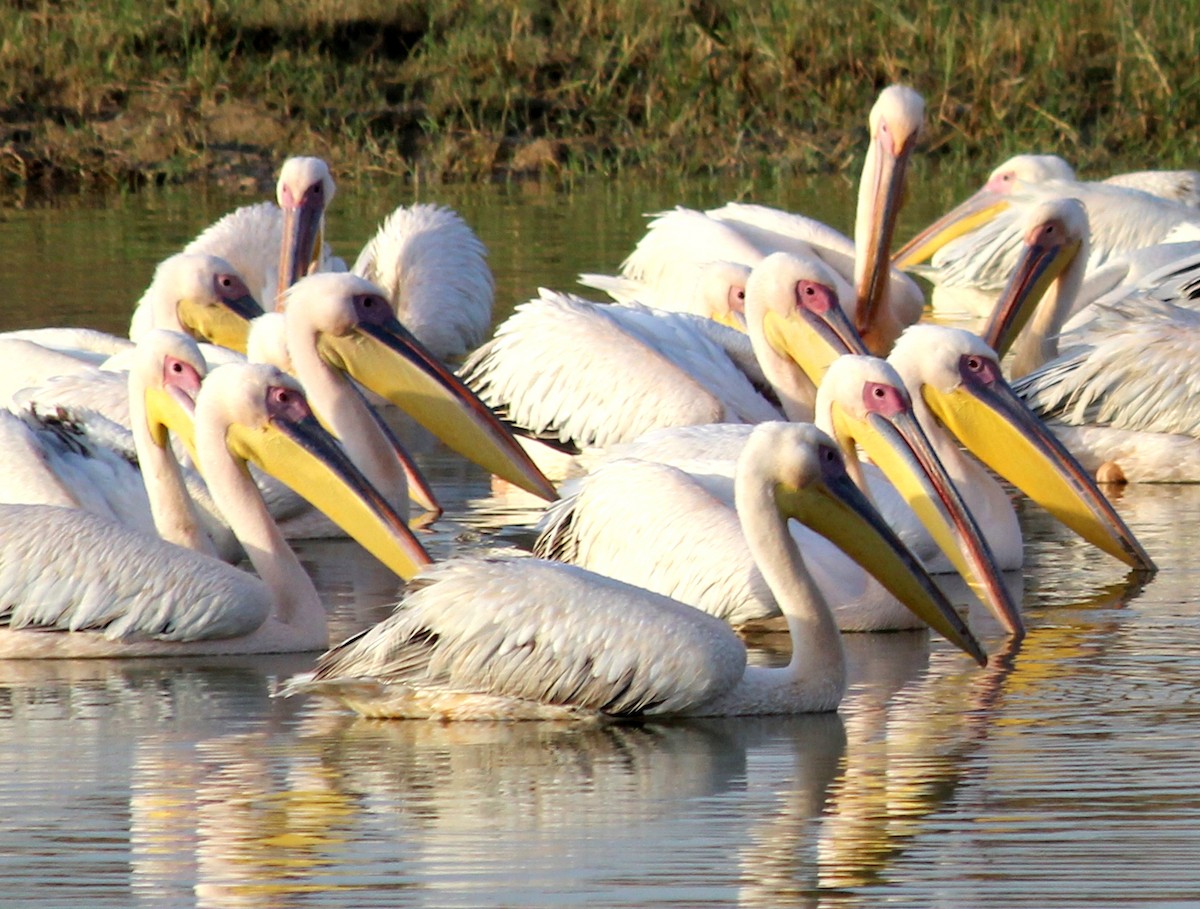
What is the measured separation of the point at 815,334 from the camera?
24.2 feet

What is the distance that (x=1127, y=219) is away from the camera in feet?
34.7

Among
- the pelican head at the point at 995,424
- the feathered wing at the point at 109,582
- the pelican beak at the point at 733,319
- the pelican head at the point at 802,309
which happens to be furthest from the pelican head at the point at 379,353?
the pelican beak at the point at 733,319

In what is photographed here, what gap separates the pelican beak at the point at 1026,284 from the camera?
28.8 feet

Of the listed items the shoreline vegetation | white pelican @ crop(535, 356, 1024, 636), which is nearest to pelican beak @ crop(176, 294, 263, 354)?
white pelican @ crop(535, 356, 1024, 636)

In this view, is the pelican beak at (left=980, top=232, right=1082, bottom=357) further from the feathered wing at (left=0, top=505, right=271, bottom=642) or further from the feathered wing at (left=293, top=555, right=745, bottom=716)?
the feathered wing at (left=293, top=555, right=745, bottom=716)

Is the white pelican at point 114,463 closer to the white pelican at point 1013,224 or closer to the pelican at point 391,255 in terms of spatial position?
the pelican at point 391,255

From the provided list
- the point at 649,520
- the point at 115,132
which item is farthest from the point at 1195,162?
the point at 649,520

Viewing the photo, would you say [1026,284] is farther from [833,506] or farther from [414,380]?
[833,506]

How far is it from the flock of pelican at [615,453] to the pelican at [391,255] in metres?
0.02

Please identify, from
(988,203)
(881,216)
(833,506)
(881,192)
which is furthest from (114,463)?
(988,203)

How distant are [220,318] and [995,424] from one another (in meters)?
2.73

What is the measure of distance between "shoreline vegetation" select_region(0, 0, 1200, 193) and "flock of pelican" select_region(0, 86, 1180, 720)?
579cm

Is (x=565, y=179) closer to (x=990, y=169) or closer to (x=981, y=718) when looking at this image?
(x=990, y=169)

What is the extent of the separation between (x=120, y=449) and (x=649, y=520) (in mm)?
1475
